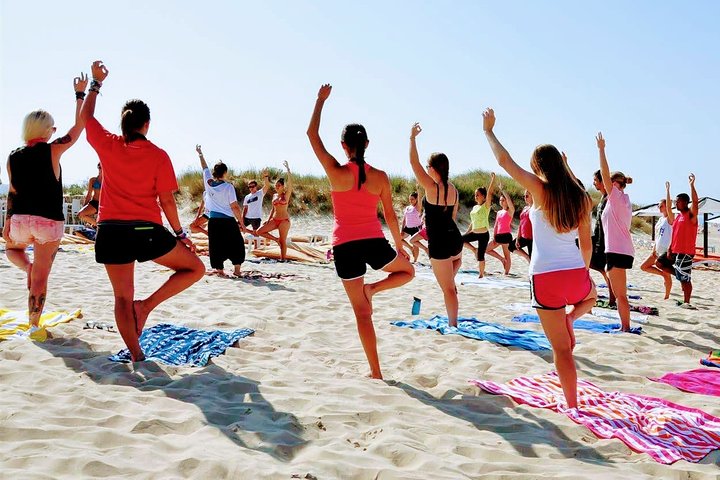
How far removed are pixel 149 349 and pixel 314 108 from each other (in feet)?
7.75

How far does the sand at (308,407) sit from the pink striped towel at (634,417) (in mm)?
82

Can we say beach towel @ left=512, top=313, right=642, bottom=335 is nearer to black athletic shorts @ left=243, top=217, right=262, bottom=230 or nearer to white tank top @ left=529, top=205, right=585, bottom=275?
white tank top @ left=529, top=205, right=585, bottom=275

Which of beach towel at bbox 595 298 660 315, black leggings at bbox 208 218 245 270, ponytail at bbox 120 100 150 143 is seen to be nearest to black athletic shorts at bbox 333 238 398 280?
ponytail at bbox 120 100 150 143

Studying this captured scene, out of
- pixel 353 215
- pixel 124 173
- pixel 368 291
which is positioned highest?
pixel 124 173

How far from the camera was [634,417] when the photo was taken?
374cm

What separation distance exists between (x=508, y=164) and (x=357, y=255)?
47.7 inches

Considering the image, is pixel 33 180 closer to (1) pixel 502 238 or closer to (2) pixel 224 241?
(2) pixel 224 241

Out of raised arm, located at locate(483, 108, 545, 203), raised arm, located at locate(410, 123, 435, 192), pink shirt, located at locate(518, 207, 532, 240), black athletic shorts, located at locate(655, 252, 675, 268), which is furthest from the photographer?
pink shirt, located at locate(518, 207, 532, 240)

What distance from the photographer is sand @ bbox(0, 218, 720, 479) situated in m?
2.84

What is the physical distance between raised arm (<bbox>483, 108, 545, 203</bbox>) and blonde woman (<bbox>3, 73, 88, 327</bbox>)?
10.7 feet

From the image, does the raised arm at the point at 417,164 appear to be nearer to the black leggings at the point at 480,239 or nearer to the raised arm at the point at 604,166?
the raised arm at the point at 604,166

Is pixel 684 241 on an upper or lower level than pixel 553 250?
lower

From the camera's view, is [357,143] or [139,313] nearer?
[357,143]

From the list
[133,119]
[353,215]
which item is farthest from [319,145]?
[133,119]
